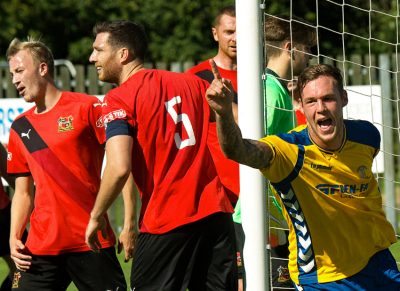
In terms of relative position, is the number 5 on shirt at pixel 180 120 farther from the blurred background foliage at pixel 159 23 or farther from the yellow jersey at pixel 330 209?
the blurred background foliage at pixel 159 23

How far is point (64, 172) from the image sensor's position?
20.1 feet

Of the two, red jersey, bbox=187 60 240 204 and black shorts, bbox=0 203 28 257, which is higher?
red jersey, bbox=187 60 240 204

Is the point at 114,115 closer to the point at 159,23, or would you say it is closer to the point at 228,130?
the point at 228,130

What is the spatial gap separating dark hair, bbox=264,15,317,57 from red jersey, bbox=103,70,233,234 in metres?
0.76

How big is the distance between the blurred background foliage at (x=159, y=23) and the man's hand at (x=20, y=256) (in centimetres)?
1196

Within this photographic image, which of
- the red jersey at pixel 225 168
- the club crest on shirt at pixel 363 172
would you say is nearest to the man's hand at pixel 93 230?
the red jersey at pixel 225 168

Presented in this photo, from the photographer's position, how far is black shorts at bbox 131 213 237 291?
5434 millimetres

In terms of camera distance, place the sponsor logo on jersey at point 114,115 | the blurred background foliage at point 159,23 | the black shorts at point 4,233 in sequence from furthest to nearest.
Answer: the blurred background foliage at point 159,23 → the black shorts at point 4,233 → the sponsor logo on jersey at point 114,115

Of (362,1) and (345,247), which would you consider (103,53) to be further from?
(362,1)

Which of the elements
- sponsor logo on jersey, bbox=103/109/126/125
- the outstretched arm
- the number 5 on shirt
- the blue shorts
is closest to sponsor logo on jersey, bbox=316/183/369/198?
the blue shorts

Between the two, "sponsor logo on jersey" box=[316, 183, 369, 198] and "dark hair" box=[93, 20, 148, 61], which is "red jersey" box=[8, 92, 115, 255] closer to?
"dark hair" box=[93, 20, 148, 61]

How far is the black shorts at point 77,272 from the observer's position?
611 centimetres

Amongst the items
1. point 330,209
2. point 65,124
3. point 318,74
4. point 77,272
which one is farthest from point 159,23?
point 330,209

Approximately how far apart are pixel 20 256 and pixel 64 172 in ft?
1.79
